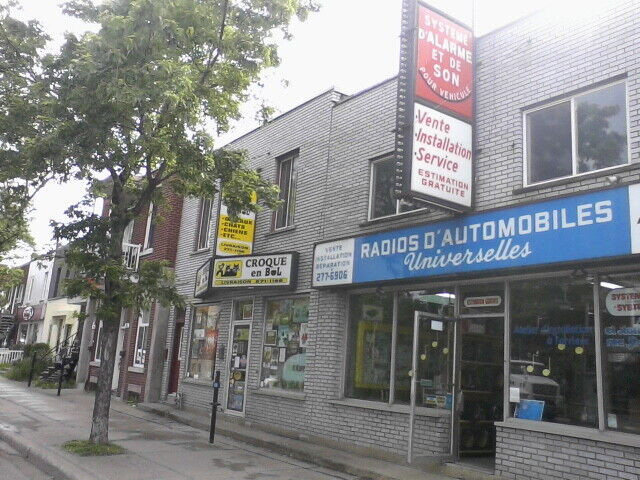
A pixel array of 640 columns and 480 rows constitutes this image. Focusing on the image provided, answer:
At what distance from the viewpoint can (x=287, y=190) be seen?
44.6 feet

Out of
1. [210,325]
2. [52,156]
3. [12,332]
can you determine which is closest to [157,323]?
[210,325]

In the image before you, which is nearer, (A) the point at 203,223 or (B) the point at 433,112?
(B) the point at 433,112

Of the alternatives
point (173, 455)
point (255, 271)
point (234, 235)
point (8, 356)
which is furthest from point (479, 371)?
point (8, 356)

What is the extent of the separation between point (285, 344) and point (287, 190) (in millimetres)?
3435

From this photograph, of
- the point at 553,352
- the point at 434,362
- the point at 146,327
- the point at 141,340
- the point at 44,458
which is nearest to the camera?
the point at 553,352

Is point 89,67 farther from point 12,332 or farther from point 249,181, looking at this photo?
point 12,332

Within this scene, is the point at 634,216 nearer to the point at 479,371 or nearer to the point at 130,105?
the point at 479,371

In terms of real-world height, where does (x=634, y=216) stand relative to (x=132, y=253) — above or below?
below

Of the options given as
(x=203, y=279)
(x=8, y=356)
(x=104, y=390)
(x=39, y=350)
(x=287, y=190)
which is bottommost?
(x=8, y=356)

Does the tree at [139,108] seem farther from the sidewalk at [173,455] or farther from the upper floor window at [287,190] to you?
the upper floor window at [287,190]

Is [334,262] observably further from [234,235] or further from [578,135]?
[578,135]

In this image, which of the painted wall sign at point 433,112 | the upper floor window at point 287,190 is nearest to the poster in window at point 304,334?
the upper floor window at point 287,190

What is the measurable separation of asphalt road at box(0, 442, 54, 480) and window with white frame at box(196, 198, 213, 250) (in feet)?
25.0

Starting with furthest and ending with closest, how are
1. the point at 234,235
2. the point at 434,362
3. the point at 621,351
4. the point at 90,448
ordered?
the point at 234,235, the point at 434,362, the point at 90,448, the point at 621,351
